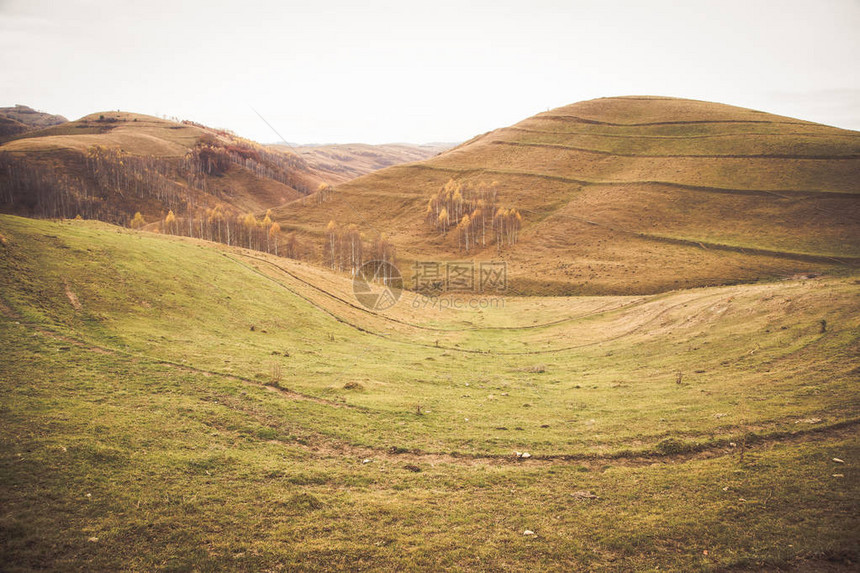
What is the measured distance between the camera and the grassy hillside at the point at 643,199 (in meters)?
68.3

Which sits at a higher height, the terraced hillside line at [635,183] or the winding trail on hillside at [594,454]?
the terraced hillside line at [635,183]

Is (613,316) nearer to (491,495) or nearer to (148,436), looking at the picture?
(491,495)

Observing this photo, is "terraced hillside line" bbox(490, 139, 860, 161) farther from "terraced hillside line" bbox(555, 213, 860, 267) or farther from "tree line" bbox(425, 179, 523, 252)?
"terraced hillside line" bbox(555, 213, 860, 267)

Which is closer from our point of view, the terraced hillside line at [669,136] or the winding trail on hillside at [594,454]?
the winding trail on hillside at [594,454]

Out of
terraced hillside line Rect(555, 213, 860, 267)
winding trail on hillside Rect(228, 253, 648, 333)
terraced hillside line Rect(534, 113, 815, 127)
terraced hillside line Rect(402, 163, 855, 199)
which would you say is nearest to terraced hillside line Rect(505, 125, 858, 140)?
terraced hillside line Rect(534, 113, 815, 127)

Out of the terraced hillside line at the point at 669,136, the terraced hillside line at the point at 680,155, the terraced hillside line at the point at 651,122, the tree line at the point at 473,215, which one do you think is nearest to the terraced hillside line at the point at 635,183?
the tree line at the point at 473,215

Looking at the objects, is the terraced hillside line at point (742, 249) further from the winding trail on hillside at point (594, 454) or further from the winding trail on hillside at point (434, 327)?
the winding trail on hillside at point (594, 454)

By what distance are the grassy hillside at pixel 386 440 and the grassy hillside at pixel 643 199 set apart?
45456 mm

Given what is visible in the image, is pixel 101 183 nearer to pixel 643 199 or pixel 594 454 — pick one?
pixel 643 199

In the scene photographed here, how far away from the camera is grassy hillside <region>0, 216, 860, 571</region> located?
8.68 metres

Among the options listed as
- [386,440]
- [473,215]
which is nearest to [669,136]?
[473,215]

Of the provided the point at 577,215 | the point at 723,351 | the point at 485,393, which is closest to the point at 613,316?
the point at 723,351

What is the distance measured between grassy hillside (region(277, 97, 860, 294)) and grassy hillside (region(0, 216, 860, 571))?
45456 mm

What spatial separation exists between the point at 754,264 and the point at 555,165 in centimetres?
6615
